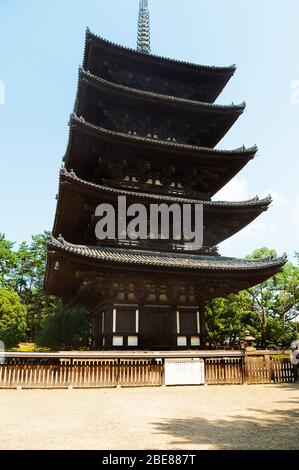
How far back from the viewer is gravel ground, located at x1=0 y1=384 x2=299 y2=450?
628cm

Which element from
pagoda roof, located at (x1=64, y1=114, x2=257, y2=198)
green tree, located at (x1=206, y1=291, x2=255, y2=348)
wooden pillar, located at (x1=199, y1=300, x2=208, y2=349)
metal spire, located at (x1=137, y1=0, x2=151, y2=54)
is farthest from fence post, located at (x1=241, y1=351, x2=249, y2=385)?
metal spire, located at (x1=137, y1=0, x2=151, y2=54)

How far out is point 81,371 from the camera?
14.3 meters

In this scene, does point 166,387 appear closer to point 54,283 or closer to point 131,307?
point 131,307

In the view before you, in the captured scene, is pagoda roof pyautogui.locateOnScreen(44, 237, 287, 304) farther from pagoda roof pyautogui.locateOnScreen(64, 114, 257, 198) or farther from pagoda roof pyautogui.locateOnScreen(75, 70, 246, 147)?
pagoda roof pyautogui.locateOnScreen(75, 70, 246, 147)

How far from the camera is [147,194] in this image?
18.2 metres

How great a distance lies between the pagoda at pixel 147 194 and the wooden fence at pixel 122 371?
1686mm

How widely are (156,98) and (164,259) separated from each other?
30.1 feet

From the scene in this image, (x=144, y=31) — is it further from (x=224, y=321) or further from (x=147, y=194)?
(x=224, y=321)

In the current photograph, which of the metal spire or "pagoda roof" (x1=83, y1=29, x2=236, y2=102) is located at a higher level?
the metal spire

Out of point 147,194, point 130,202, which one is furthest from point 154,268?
point 147,194

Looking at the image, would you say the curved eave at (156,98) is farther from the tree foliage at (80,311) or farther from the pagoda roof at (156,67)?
the tree foliage at (80,311)

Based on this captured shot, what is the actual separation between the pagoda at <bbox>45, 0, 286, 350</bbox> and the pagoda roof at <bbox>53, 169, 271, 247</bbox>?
0.19 feet

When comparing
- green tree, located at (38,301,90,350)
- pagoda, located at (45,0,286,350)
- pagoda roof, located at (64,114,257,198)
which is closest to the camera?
pagoda, located at (45,0,286,350)
